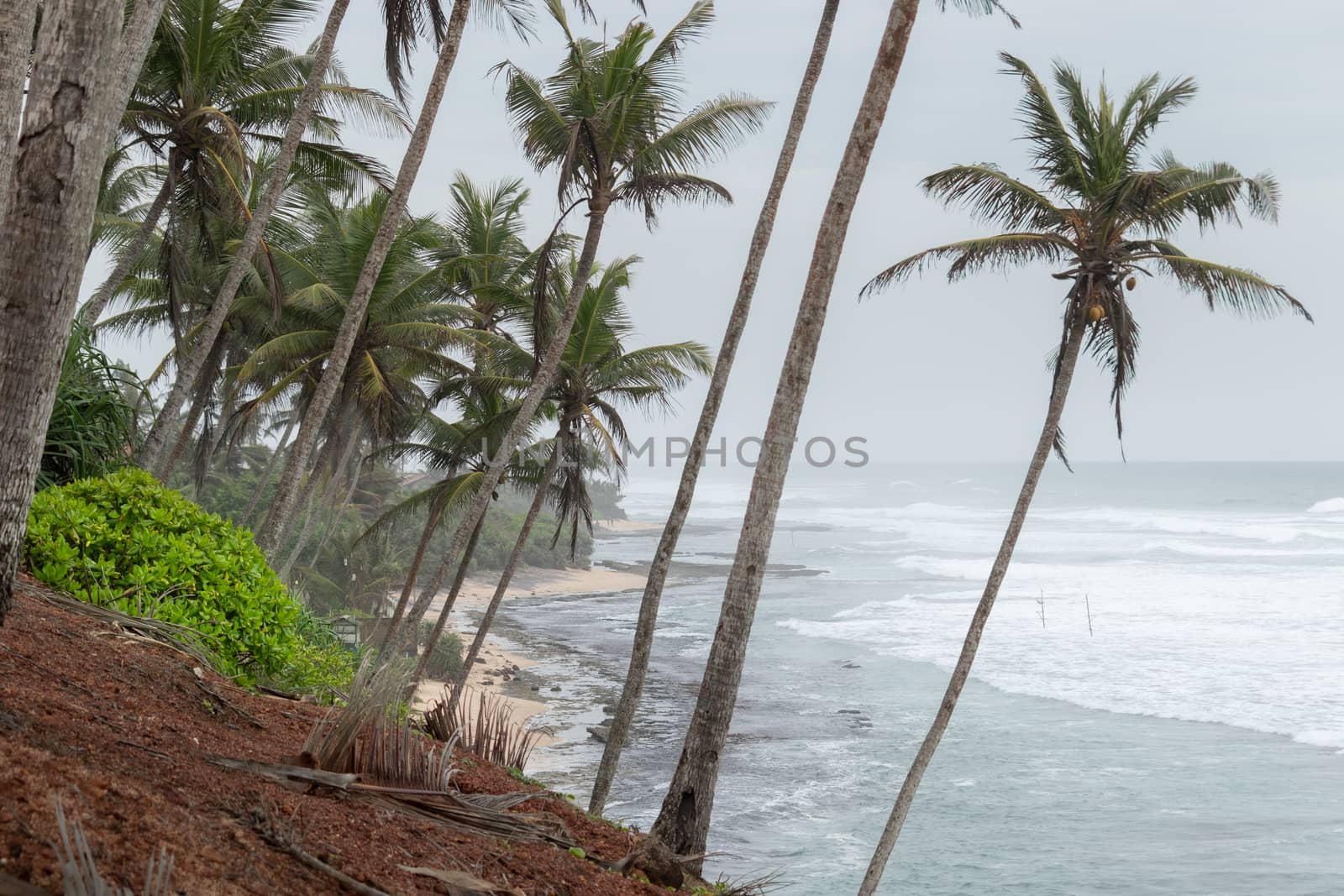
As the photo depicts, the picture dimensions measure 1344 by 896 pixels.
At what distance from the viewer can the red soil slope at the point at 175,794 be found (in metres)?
2.88

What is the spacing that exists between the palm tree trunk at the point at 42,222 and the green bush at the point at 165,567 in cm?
216

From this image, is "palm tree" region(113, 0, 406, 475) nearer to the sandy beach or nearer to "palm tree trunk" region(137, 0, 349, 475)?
"palm tree trunk" region(137, 0, 349, 475)

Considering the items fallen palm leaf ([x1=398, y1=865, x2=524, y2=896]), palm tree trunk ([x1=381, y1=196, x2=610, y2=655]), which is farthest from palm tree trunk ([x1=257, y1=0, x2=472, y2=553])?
fallen palm leaf ([x1=398, y1=865, x2=524, y2=896])

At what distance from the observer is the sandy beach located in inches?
1007

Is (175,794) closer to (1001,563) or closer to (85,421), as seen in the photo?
(85,421)

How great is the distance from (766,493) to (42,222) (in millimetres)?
4330

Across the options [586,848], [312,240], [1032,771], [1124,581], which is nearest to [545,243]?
[312,240]

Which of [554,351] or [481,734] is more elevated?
[554,351]

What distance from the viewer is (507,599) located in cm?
4681

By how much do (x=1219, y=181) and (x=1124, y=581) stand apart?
123ft

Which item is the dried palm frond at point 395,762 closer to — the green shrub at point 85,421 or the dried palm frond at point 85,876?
the dried palm frond at point 85,876

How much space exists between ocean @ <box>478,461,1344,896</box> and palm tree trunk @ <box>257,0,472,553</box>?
6560mm

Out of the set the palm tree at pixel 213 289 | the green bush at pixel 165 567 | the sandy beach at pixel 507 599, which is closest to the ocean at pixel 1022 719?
the sandy beach at pixel 507 599

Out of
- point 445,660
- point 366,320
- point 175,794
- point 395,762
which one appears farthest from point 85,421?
point 445,660
